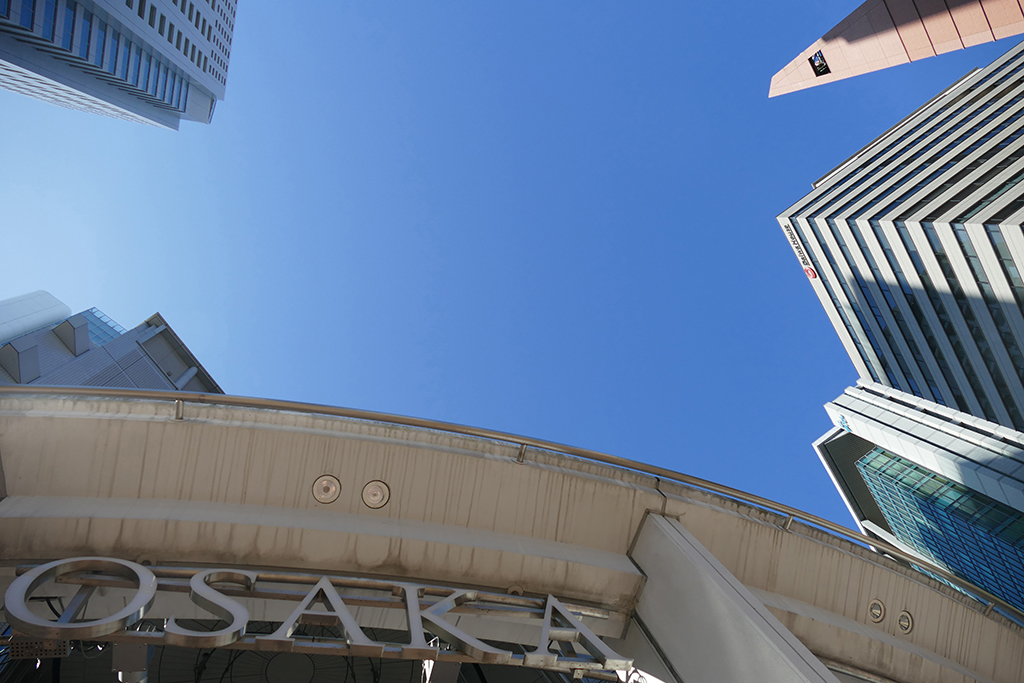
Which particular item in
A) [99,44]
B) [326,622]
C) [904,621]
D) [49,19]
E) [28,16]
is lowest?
[904,621]

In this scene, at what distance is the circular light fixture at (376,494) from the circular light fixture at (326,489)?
403 mm

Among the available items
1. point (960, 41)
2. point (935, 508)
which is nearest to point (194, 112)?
point (960, 41)

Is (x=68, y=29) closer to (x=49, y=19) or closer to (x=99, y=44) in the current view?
(x=49, y=19)

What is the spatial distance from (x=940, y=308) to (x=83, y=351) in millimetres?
57754

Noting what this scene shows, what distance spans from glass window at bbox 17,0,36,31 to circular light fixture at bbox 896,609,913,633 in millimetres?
45898

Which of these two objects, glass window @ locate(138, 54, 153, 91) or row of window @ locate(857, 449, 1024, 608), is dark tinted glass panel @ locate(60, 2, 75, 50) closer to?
glass window @ locate(138, 54, 153, 91)

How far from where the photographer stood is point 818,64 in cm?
2844

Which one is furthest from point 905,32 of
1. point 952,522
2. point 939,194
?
point 952,522

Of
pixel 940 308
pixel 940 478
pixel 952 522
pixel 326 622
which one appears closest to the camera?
pixel 326 622

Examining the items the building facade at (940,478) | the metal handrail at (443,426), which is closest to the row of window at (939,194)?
the building facade at (940,478)

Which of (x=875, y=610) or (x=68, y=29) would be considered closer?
(x=875, y=610)

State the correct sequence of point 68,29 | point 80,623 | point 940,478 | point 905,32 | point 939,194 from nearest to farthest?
point 80,623 < point 905,32 < point 68,29 < point 939,194 < point 940,478

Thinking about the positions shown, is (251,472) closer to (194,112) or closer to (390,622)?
(390,622)

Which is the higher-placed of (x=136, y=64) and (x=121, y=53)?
(x=136, y=64)
